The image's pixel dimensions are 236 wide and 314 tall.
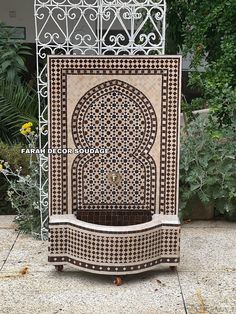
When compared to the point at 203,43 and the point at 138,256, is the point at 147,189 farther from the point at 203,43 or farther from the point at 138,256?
the point at 203,43

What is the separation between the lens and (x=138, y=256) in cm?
391

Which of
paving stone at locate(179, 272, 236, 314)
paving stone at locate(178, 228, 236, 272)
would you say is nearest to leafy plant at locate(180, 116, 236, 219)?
paving stone at locate(178, 228, 236, 272)

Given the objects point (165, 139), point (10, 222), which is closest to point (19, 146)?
point (10, 222)

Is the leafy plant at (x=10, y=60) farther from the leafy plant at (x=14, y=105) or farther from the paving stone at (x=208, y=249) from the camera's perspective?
the paving stone at (x=208, y=249)

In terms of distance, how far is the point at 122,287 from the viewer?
3.94 meters

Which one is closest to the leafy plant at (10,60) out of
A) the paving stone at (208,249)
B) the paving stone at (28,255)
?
the paving stone at (28,255)

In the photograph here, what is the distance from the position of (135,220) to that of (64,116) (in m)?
1.00

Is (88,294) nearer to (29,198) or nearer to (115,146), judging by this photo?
(115,146)

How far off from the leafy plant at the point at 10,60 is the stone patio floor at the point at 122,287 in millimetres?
2340

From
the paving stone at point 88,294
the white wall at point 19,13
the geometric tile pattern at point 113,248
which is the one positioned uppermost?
the white wall at point 19,13

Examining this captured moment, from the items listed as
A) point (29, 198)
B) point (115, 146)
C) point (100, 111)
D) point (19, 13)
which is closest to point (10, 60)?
point (29, 198)

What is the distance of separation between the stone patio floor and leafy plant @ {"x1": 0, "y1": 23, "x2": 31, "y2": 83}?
234 centimetres

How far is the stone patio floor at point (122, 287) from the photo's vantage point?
366 centimetres

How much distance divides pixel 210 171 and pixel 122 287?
172cm
